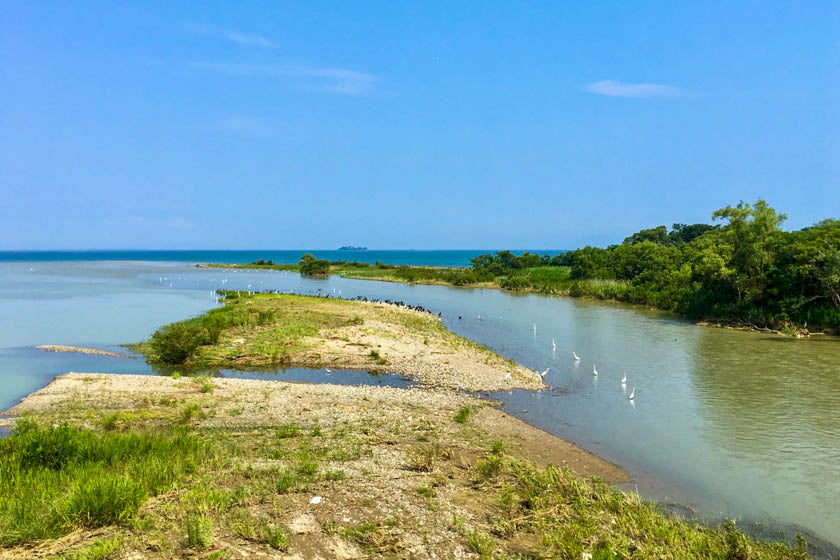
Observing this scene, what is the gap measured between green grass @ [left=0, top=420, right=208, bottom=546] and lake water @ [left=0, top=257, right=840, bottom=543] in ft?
34.3

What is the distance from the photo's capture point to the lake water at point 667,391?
1284 cm

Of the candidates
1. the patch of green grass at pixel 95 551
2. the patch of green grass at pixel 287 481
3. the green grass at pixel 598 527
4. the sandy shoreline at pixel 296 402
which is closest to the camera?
the patch of green grass at pixel 95 551

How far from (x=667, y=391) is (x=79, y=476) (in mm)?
21063

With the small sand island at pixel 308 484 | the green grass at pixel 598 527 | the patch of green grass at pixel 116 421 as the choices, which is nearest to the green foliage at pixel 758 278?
the small sand island at pixel 308 484

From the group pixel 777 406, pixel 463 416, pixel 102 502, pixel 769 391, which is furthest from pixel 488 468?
pixel 769 391

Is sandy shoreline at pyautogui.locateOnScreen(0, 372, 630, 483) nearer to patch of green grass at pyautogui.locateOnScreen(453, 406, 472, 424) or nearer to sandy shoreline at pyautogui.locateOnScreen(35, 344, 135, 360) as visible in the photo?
patch of green grass at pyautogui.locateOnScreen(453, 406, 472, 424)

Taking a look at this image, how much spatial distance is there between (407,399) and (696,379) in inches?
562

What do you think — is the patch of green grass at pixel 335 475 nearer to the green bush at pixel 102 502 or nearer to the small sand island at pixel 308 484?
the small sand island at pixel 308 484

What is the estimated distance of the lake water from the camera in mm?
12844

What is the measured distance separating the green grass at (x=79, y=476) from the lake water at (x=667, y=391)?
34.3 feet

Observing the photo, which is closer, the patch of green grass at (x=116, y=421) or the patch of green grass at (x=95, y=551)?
the patch of green grass at (x=95, y=551)

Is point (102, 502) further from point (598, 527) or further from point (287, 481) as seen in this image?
point (598, 527)

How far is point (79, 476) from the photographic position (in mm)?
9281

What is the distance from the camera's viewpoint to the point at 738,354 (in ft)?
98.5
